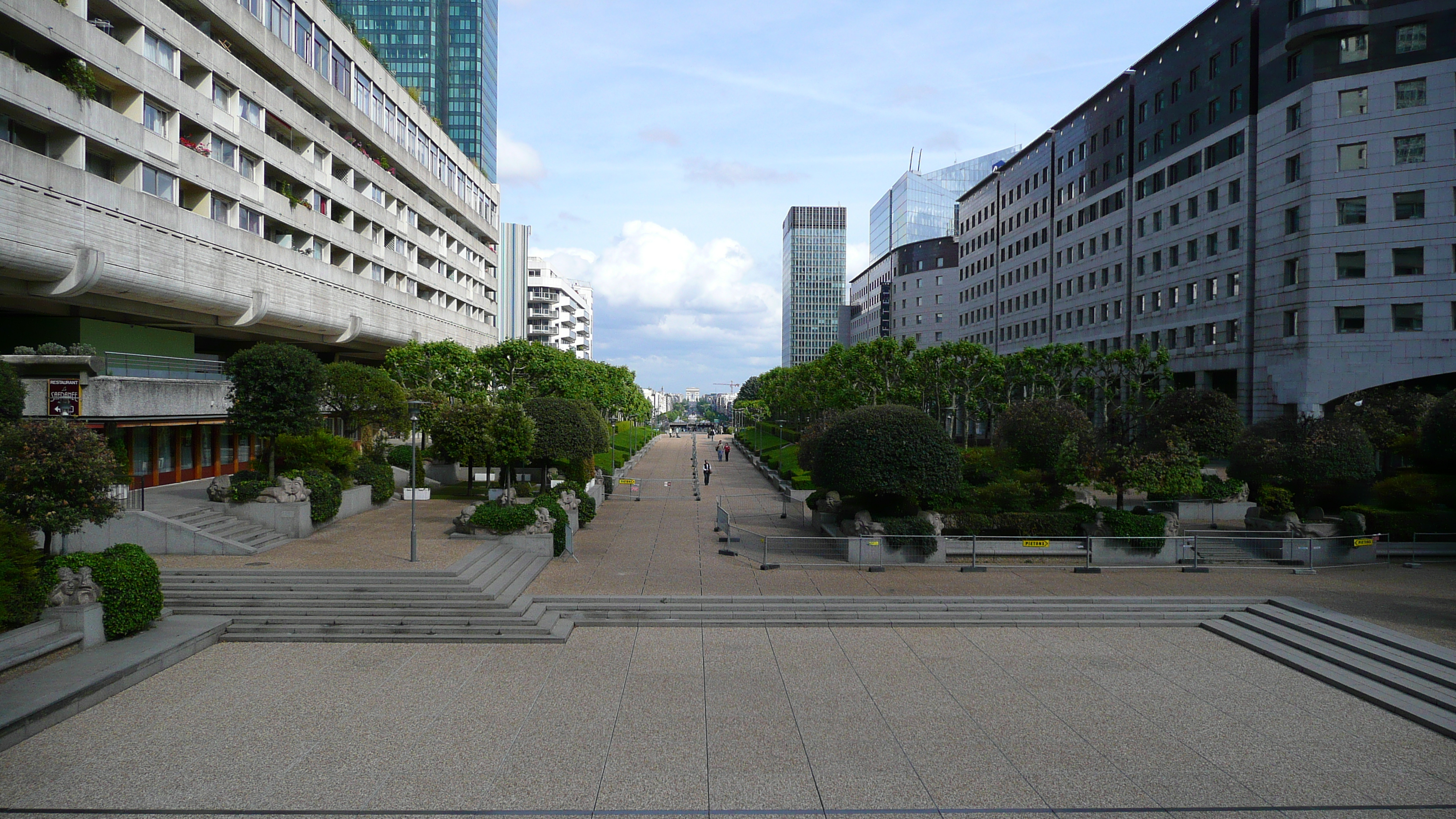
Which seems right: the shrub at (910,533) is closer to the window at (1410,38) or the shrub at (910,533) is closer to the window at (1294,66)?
the window at (1294,66)

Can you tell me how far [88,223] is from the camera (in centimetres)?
2562

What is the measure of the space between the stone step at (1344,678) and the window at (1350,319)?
32686mm

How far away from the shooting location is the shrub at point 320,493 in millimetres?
24156

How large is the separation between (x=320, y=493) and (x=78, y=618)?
413 inches

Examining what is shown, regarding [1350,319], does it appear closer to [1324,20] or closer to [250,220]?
[1324,20]

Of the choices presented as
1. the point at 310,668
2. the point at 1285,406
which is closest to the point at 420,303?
the point at 310,668

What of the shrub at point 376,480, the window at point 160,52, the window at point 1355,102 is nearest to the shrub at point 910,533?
the shrub at point 376,480

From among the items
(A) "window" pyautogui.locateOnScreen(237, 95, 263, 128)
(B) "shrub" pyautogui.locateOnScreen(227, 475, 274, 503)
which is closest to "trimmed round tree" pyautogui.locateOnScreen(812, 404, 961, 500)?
(B) "shrub" pyautogui.locateOnScreen(227, 475, 274, 503)

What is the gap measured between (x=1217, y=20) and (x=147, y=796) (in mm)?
61644

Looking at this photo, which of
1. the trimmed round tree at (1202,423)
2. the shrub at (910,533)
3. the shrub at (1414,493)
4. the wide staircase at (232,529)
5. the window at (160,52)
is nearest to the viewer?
the wide staircase at (232,529)

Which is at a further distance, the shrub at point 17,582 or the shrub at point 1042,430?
the shrub at point 1042,430

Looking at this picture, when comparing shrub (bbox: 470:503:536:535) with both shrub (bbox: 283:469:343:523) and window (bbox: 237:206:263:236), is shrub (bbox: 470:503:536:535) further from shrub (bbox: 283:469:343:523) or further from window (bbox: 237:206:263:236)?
window (bbox: 237:206:263:236)

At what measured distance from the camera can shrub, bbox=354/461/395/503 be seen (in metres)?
29.8

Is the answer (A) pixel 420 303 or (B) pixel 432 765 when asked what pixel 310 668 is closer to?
(B) pixel 432 765
